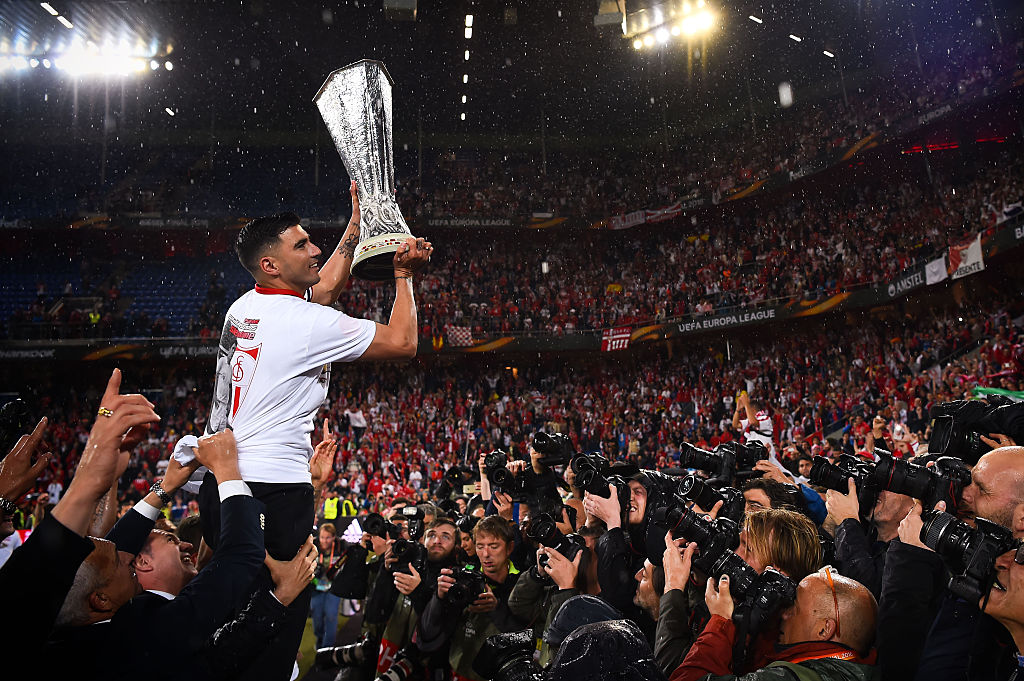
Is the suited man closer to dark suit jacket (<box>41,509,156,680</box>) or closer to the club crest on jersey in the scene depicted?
dark suit jacket (<box>41,509,156,680</box>)

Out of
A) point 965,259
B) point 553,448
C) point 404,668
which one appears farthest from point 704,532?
point 965,259

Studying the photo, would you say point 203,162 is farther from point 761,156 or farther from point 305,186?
point 761,156

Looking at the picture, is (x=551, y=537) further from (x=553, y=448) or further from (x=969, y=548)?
(x=969, y=548)

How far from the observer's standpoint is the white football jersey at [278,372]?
2533 millimetres

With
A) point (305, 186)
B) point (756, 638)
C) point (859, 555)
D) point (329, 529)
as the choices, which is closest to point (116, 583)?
point (756, 638)

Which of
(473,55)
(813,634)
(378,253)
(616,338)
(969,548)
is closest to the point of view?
(969,548)

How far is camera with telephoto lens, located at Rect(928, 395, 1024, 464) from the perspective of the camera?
317cm

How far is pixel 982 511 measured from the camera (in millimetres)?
2672

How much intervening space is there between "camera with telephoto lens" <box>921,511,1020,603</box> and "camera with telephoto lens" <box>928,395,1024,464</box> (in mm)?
1181

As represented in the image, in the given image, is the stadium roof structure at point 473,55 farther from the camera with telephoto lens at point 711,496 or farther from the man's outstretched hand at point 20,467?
the man's outstretched hand at point 20,467

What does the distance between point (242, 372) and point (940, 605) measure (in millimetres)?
2811

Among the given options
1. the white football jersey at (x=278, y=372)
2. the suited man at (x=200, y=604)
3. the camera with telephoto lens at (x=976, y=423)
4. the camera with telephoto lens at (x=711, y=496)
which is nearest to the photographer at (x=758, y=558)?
the camera with telephoto lens at (x=711, y=496)

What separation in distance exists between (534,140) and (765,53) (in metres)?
9.86

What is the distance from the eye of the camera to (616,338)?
78.5 feet
